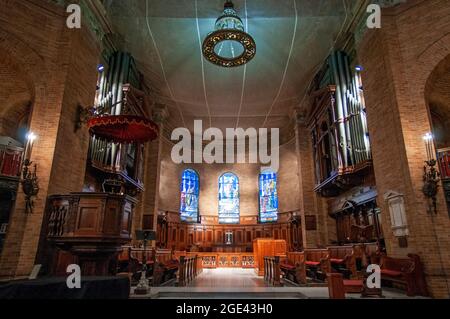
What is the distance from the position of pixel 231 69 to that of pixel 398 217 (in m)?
8.16

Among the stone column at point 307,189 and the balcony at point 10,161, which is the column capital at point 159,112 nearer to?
the stone column at point 307,189

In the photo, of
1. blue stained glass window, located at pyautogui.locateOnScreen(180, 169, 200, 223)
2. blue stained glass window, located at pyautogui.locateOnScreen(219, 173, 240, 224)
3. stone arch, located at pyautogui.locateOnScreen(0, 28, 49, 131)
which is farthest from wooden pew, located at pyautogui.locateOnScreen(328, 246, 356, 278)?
blue stained glass window, located at pyautogui.locateOnScreen(180, 169, 200, 223)

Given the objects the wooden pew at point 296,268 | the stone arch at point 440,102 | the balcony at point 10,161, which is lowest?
the wooden pew at point 296,268

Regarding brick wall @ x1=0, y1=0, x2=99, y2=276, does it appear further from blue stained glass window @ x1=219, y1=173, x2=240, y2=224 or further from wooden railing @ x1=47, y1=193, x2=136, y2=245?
blue stained glass window @ x1=219, y1=173, x2=240, y2=224

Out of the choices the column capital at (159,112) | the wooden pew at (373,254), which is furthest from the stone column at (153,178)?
the wooden pew at (373,254)

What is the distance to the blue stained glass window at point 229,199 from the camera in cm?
1733

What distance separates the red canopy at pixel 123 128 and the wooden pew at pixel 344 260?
5549 millimetres

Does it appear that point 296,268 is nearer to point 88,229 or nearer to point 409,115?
point 409,115

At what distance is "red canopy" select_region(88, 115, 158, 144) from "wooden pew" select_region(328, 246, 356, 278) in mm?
5549

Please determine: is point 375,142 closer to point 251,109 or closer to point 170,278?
point 170,278

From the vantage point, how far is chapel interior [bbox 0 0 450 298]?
17.6 ft

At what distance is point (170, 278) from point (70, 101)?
5733 mm

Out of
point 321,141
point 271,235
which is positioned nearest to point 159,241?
point 271,235
